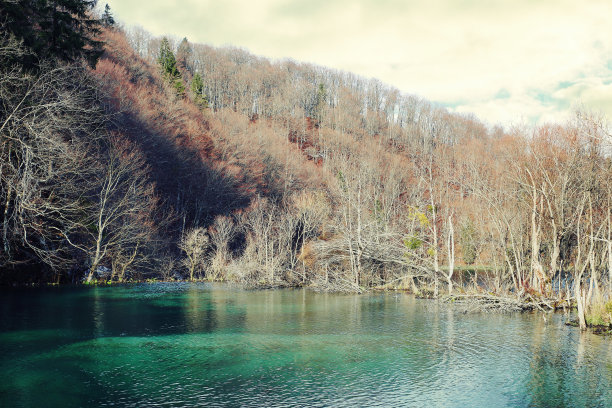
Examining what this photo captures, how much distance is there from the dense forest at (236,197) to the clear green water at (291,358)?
159 inches

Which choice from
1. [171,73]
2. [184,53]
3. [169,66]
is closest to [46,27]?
[171,73]

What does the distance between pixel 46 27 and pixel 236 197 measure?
30631mm

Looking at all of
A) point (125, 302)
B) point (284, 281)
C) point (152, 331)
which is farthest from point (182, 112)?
point (152, 331)

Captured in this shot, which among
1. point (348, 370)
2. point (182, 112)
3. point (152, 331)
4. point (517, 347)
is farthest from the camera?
point (182, 112)

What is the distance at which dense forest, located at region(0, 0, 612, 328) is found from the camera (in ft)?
68.8

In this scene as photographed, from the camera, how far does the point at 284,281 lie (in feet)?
109

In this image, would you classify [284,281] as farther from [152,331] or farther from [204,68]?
[204,68]

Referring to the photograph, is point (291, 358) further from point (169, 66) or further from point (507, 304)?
point (169, 66)

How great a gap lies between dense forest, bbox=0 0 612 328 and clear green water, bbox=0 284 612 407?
403cm

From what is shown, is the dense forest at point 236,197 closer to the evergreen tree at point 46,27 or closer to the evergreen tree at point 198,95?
the evergreen tree at point 46,27

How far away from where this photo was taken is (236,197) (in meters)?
55.5

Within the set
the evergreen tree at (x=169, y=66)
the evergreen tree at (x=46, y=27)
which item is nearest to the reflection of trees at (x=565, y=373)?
the evergreen tree at (x=46, y=27)

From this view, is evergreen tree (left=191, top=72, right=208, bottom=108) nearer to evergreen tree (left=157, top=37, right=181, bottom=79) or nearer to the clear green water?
evergreen tree (left=157, top=37, right=181, bottom=79)

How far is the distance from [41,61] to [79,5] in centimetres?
619
